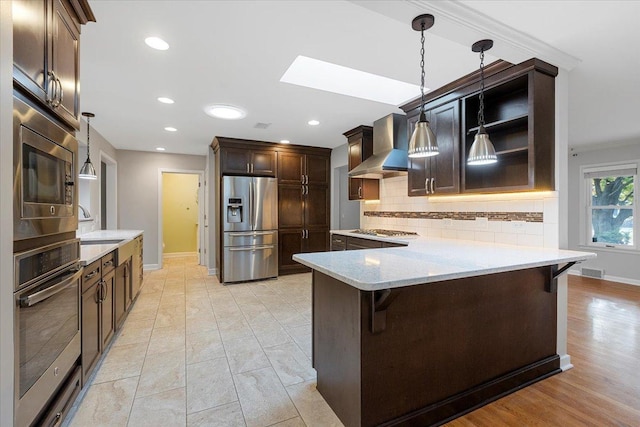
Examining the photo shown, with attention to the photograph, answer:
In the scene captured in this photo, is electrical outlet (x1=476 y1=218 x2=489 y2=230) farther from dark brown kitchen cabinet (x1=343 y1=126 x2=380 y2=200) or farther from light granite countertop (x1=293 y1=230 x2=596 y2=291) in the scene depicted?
dark brown kitchen cabinet (x1=343 y1=126 x2=380 y2=200)

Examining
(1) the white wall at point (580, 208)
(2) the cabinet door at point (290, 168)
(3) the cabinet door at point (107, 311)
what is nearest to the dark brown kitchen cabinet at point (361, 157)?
(2) the cabinet door at point (290, 168)

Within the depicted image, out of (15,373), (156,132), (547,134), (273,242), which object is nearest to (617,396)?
(547,134)

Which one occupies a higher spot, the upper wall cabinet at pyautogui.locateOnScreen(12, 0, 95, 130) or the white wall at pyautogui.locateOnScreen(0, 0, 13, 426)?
the upper wall cabinet at pyautogui.locateOnScreen(12, 0, 95, 130)

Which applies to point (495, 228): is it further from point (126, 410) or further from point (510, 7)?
point (126, 410)

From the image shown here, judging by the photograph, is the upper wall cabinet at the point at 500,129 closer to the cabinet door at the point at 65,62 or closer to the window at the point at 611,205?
the cabinet door at the point at 65,62

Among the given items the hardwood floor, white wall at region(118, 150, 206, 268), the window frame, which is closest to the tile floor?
the hardwood floor

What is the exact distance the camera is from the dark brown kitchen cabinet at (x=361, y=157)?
427 centimetres

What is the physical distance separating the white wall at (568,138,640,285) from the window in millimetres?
116

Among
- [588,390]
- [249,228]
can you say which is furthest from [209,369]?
[249,228]

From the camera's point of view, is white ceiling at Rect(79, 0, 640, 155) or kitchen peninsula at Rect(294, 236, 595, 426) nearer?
kitchen peninsula at Rect(294, 236, 595, 426)

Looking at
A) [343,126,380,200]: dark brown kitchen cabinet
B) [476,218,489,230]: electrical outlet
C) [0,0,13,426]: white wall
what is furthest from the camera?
[343,126,380,200]: dark brown kitchen cabinet

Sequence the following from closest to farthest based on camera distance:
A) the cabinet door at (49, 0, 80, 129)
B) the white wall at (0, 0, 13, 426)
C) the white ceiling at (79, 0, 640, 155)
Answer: the white wall at (0, 0, 13, 426) < the cabinet door at (49, 0, 80, 129) < the white ceiling at (79, 0, 640, 155)

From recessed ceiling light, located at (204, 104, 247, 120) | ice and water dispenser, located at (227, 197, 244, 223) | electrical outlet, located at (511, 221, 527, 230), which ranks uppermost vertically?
recessed ceiling light, located at (204, 104, 247, 120)

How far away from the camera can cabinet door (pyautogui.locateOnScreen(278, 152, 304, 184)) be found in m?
5.41
